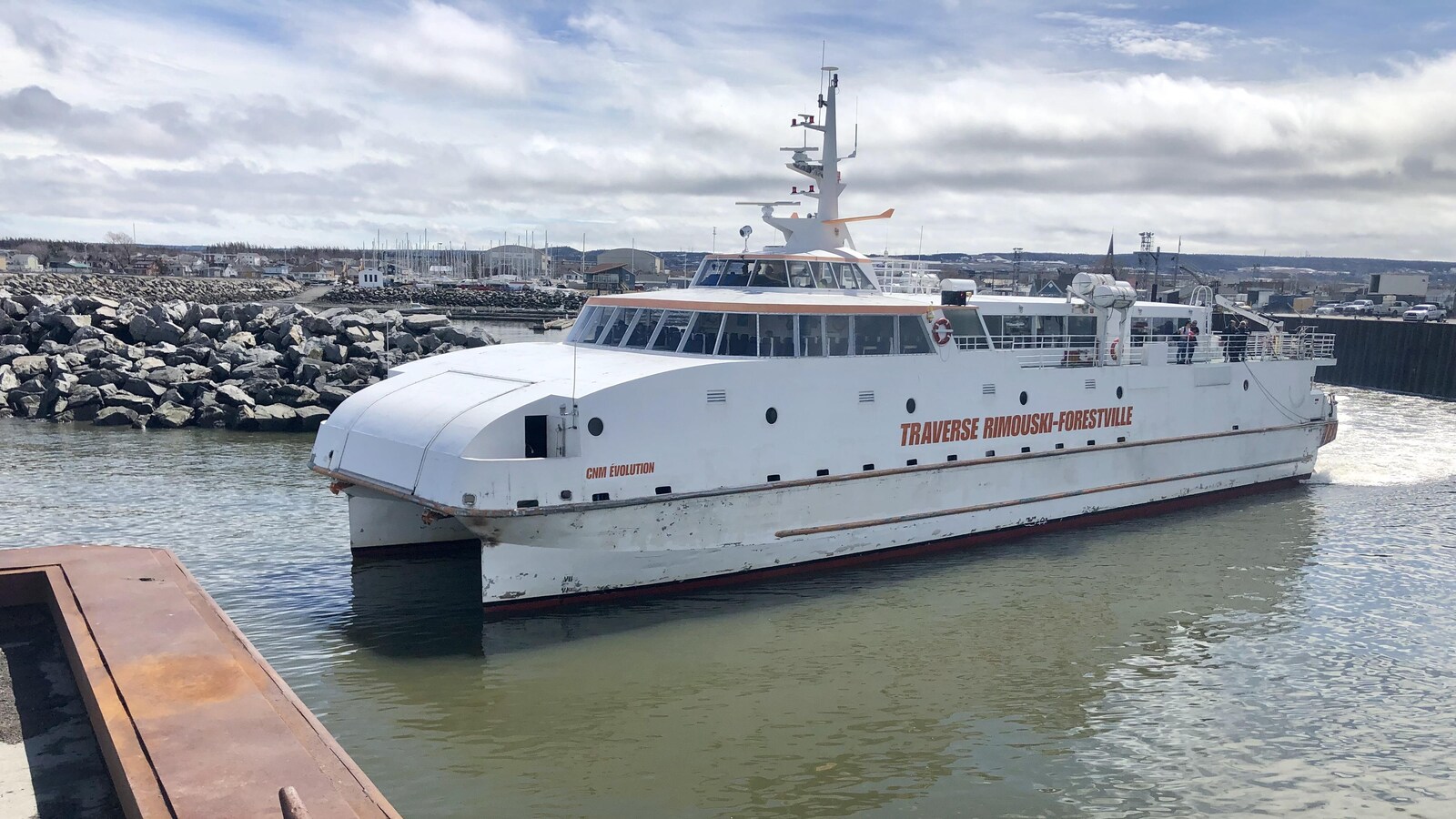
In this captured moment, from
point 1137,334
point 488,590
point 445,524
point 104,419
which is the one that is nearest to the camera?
point 488,590

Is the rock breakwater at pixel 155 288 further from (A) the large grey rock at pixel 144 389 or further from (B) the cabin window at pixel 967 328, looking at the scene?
(B) the cabin window at pixel 967 328

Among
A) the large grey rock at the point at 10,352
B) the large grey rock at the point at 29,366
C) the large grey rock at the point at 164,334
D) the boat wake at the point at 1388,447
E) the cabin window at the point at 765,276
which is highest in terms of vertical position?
the cabin window at the point at 765,276

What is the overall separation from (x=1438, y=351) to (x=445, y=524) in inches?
1522

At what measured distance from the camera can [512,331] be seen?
5375 cm

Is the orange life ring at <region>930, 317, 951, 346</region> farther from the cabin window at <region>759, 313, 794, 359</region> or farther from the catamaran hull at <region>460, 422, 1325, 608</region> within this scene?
the cabin window at <region>759, 313, 794, 359</region>

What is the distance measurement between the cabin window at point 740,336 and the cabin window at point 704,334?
109 mm

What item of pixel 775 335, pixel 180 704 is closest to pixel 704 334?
pixel 775 335

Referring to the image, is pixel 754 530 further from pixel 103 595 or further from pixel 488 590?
pixel 103 595

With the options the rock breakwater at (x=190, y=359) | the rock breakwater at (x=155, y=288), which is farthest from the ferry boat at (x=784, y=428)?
the rock breakwater at (x=155, y=288)

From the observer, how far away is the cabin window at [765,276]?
52.8 ft

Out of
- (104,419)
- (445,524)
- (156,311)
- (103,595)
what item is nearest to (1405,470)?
(445,524)

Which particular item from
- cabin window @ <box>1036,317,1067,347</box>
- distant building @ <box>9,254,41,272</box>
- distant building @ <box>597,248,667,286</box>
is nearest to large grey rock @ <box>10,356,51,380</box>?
cabin window @ <box>1036,317,1067,347</box>

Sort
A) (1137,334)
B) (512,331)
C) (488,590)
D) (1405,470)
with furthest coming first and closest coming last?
(512,331) < (1405,470) < (1137,334) < (488,590)

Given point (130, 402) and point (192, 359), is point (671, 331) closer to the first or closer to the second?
point (130, 402)
